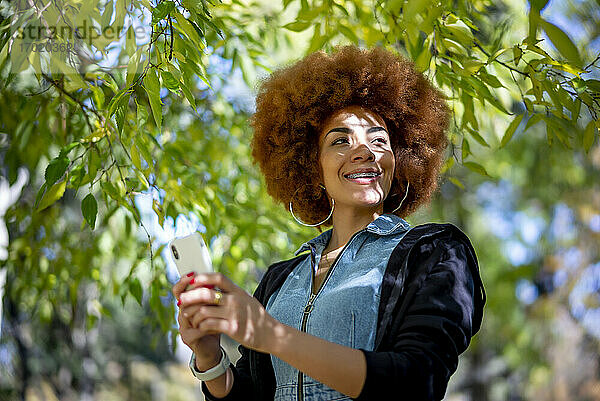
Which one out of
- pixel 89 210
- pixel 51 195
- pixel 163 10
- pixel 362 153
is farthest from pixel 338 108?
pixel 51 195

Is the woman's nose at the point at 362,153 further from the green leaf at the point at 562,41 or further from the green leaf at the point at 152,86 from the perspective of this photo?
the green leaf at the point at 562,41

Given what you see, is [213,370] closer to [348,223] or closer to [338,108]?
[348,223]

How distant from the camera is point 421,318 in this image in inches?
47.9

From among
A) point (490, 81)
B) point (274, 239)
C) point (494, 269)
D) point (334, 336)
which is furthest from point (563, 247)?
point (334, 336)

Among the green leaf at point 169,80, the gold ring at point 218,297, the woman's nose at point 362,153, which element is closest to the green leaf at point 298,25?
the woman's nose at point 362,153

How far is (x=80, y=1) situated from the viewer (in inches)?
60.1

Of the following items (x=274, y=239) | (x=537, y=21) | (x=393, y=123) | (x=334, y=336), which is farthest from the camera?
(x=274, y=239)

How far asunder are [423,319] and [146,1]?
0.87 metres

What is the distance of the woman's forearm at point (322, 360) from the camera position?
3.59 ft

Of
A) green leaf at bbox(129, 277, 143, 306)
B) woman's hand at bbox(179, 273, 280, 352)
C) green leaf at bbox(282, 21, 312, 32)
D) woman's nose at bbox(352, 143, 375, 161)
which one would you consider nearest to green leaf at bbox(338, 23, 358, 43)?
green leaf at bbox(282, 21, 312, 32)

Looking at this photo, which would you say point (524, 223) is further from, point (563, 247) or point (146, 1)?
point (146, 1)

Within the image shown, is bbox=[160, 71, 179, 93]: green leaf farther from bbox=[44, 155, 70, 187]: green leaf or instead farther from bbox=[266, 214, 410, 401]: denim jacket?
bbox=[266, 214, 410, 401]: denim jacket

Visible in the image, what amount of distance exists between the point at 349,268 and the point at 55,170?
768mm

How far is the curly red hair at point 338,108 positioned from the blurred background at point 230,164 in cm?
12
